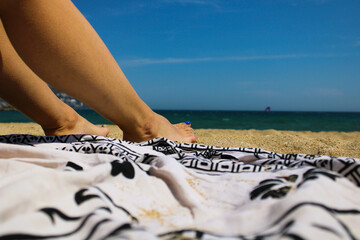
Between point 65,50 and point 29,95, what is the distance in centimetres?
54

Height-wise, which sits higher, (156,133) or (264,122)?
(264,122)

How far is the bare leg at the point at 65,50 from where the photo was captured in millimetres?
776

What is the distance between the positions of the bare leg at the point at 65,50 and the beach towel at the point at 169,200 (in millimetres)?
274

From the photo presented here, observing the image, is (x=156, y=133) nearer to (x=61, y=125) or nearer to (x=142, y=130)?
(x=142, y=130)

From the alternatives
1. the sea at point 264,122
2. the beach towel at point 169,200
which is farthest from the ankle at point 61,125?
the sea at point 264,122

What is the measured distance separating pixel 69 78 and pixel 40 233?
590 millimetres

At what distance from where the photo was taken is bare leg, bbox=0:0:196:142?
2.55 feet

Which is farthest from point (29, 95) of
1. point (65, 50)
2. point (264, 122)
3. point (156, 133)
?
point (264, 122)

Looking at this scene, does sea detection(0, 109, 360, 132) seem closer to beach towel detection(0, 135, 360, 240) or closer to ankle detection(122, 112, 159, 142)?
ankle detection(122, 112, 159, 142)

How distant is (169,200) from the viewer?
568mm

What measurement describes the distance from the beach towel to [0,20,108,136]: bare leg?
575 millimetres

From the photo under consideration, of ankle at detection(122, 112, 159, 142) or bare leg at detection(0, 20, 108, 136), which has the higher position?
bare leg at detection(0, 20, 108, 136)

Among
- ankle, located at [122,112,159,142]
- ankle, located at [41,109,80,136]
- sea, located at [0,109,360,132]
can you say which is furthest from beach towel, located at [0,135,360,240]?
sea, located at [0,109,360,132]

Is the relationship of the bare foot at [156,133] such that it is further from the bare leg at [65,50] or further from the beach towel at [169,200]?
the beach towel at [169,200]
